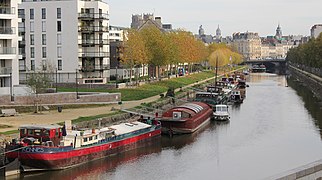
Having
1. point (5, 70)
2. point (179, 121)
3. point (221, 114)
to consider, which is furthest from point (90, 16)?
point (179, 121)

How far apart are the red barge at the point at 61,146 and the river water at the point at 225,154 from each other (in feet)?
1.81

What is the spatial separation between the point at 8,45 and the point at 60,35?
68.6ft

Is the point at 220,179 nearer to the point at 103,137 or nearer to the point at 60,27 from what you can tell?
the point at 103,137

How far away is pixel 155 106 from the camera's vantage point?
5856 cm

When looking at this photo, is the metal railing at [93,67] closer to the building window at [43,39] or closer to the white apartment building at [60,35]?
the white apartment building at [60,35]

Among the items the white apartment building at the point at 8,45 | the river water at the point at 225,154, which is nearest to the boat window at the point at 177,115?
the river water at the point at 225,154

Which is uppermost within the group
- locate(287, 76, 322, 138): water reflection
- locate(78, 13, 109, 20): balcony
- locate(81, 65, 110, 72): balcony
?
locate(78, 13, 109, 20): balcony

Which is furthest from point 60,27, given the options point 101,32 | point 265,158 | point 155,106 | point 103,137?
point 265,158

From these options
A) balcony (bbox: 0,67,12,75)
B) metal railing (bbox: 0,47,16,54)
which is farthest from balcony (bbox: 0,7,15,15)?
balcony (bbox: 0,67,12,75)

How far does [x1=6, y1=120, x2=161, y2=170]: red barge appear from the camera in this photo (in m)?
32.3

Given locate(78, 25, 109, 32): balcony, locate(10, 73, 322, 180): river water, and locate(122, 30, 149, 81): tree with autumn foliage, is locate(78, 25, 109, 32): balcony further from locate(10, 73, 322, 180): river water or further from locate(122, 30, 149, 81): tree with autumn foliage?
locate(10, 73, 322, 180): river water

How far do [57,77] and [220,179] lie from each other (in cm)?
4707

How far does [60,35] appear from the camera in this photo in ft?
246

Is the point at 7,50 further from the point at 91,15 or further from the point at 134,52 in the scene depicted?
the point at 134,52
